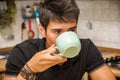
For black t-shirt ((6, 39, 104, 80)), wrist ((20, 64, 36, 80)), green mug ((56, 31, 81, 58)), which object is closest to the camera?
green mug ((56, 31, 81, 58))

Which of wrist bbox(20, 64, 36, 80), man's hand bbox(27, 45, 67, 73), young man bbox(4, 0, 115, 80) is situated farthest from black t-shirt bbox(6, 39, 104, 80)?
man's hand bbox(27, 45, 67, 73)

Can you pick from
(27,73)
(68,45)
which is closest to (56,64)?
(27,73)

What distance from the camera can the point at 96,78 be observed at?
4.32ft

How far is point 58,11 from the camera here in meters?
1.17

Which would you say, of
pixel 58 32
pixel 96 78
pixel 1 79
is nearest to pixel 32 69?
pixel 58 32

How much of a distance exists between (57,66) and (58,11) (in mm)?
311

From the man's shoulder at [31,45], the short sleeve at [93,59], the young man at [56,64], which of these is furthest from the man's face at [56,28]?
the short sleeve at [93,59]

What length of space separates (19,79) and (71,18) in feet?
1.22

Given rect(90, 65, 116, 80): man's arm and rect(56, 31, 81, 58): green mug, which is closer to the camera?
rect(56, 31, 81, 58): green mug

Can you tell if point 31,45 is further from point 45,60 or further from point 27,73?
point 45,60

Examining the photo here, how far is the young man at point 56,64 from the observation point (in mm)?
1117

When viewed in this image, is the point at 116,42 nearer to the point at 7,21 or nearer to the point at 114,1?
the point at 114,1

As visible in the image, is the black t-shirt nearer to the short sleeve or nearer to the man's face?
the short sleeve

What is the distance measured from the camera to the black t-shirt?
1.30m
